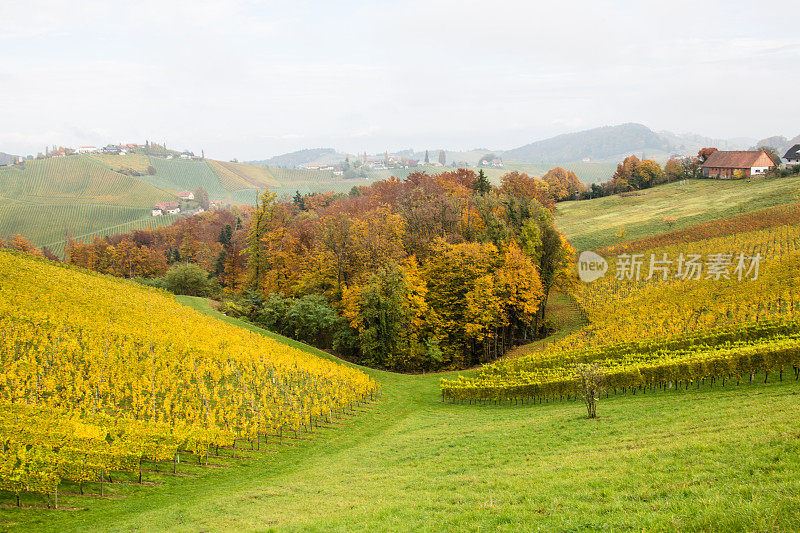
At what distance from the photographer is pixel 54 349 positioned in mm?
23297

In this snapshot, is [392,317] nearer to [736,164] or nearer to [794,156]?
[736,164]

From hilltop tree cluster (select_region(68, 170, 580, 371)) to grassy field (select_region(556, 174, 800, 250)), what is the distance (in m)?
29.6

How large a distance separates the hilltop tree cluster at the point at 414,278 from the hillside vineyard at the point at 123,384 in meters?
9.66

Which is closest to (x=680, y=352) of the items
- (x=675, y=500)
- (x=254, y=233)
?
(x=675, y=500)

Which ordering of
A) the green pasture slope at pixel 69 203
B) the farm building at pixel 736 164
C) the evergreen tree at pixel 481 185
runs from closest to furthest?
the evergreen tree at pixel 481 185, the farm building at pixel 736 164, the green pasture slope at pixel 69 203

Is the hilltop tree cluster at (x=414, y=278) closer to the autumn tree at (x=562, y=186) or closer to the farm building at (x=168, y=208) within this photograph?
the autumn tree at (x=562, y=186)

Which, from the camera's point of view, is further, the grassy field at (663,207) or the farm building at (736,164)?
the farm building at (736,164)

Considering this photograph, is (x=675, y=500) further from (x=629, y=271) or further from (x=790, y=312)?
(x=629, y=271)

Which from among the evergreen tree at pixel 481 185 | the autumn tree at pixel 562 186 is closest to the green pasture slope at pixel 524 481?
the evergreen tree at pixel 481 185

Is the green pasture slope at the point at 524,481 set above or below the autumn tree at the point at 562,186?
below

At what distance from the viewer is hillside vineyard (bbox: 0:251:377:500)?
14773mm

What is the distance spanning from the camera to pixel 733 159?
108375 millimetres

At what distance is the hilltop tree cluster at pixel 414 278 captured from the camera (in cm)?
4681

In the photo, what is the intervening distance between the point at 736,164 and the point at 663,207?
3030 centimetres
